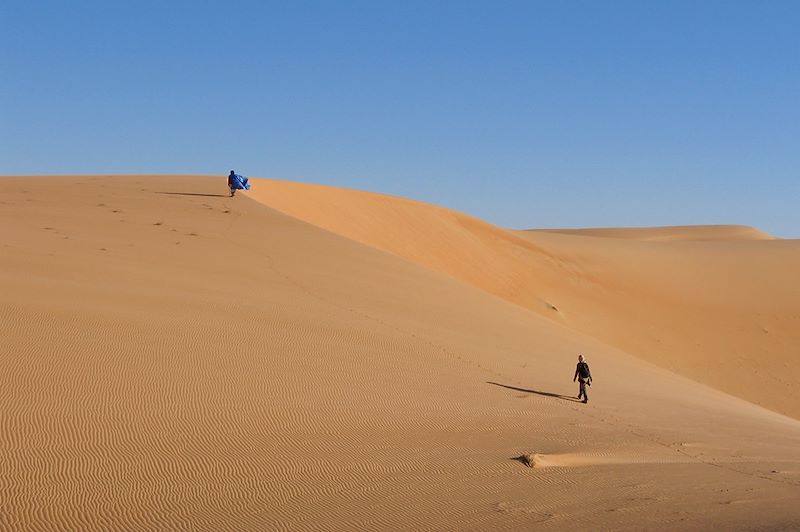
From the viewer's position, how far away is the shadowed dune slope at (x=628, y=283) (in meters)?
28.1

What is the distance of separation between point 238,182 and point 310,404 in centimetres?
1990

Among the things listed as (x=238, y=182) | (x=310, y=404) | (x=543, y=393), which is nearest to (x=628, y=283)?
(x=238, y=182)

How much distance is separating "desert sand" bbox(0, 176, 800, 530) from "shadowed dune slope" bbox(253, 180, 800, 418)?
388 centimetres

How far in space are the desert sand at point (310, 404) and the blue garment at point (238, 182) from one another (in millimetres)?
3714

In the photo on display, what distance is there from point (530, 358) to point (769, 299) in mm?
22655

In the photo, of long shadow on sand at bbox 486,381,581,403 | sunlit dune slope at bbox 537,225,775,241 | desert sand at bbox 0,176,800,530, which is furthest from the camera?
sunlit dune slope at bbox 537,225,775,241

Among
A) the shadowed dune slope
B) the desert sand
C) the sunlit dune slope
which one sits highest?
the sunlit dune slope

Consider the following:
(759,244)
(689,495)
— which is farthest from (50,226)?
(759,244)

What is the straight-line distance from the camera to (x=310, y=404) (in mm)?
9922

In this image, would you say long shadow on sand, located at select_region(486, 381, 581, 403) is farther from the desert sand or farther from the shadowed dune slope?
the shadowed dune slope

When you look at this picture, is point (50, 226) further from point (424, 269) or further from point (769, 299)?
point (769, 299)

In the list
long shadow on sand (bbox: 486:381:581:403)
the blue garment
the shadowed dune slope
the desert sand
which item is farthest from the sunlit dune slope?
long shadow on sand (bbox: 486:381:581:403)

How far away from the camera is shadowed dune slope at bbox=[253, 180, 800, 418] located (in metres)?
28.1

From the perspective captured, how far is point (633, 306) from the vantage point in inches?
1318
